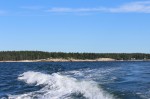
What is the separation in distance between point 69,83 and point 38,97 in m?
4.10

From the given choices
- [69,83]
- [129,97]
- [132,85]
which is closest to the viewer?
[129,97]

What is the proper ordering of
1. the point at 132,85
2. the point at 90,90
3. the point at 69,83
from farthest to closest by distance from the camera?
the point at 69,83, the point at 132,85, the point at 90,90

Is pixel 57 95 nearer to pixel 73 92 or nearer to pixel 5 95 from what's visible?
pixel 73 92

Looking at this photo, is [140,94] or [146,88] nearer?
[140,94]

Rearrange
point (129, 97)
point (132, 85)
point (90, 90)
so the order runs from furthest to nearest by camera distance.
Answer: point (132, 85)
point (90, 90)
point (129, 97)

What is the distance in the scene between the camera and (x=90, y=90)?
22016 millimetres

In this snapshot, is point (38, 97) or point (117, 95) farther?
point (38, 97)

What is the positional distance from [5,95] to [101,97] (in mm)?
7539

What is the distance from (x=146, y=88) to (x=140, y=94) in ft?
7.29

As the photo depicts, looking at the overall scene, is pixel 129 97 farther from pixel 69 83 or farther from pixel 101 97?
pixel 69 83

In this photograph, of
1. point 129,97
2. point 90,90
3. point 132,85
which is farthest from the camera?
point 132,85

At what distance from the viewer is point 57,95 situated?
22.6 meters

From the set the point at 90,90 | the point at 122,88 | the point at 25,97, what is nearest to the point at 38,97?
the point at 25,97

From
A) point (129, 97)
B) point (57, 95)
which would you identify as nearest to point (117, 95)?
point (129, 97)
